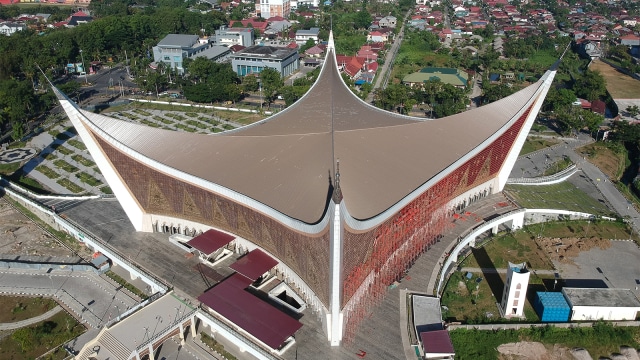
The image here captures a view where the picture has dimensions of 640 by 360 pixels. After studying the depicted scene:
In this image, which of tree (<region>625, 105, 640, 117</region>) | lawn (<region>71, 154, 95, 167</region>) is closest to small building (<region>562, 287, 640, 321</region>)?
tree (<region>625, 105, 640, 117</region>)

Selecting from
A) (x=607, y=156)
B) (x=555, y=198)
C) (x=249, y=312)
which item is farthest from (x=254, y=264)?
(x=607, y=156)

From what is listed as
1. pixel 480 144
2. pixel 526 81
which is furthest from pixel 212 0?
pixel 480 144

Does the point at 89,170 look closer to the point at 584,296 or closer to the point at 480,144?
the point at 480,144

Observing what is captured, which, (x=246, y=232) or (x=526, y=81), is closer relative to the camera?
(x=246, y=232)

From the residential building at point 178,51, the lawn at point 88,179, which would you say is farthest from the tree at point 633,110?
the lawn at point 88,179

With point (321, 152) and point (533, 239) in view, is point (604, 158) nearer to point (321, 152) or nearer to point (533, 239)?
point (533, 239)

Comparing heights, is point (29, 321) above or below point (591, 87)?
below

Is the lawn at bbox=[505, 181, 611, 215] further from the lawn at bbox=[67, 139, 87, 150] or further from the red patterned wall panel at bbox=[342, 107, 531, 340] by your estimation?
the lawn at bbox=[67, 139, 87, 150]
